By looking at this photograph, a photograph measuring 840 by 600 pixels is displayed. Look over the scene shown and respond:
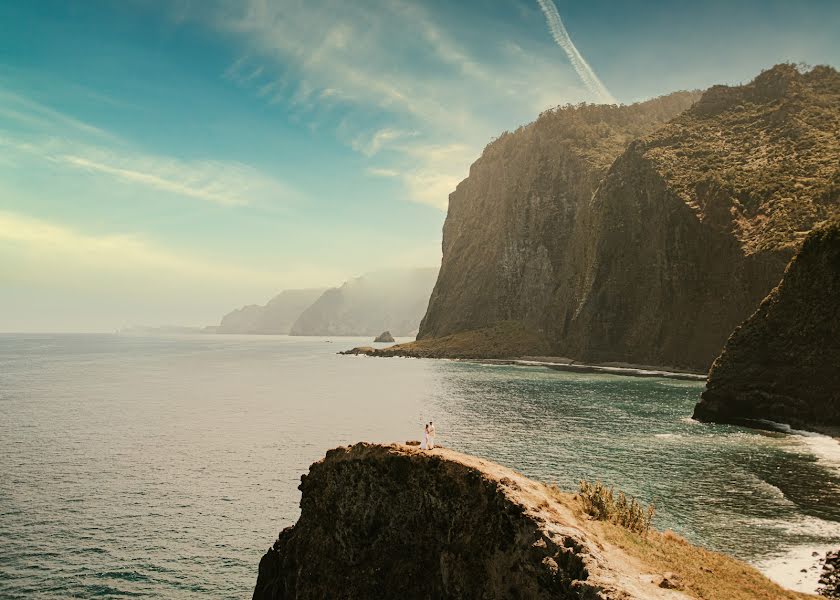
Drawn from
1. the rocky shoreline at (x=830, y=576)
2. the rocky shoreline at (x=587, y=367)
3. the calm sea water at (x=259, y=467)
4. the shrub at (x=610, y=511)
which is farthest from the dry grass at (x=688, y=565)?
the rocky shoreline at (x=587, y=367)

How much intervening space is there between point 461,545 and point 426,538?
142cm

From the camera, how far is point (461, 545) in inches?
619

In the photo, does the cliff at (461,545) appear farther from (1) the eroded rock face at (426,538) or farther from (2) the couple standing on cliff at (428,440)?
(2) the couple standing on cliff at (428,440)

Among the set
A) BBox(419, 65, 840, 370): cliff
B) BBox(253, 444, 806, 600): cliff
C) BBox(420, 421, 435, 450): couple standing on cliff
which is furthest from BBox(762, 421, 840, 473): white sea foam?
BBox(419, 65, 840, 370): cliff

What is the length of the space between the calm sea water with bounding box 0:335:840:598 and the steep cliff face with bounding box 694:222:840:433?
5.00 metres

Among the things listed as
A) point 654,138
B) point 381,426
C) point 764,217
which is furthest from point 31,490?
point 654,138

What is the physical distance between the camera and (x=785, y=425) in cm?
5631

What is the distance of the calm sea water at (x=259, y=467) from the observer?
2538 centimetres

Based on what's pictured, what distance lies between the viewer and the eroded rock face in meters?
13.8

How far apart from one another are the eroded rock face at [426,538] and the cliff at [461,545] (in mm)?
32

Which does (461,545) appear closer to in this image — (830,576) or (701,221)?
(830,576)

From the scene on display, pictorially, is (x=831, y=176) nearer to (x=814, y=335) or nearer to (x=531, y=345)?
(x=814, y=335)

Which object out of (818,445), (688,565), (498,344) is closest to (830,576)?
(688,565)

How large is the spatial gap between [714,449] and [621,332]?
3722 inches
